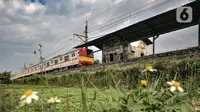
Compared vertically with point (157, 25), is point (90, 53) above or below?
below

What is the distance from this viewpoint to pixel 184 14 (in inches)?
440

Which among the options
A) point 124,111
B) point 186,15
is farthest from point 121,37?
point 124,111

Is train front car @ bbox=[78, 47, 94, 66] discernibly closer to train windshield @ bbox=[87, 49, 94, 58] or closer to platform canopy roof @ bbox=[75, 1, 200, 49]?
train windshield @ bbox=[87, 49, 94, 58]

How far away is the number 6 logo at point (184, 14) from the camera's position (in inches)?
412

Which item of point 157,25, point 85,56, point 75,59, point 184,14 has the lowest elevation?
point 75,59

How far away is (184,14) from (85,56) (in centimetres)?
1107

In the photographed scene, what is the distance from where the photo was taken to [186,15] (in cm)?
1110

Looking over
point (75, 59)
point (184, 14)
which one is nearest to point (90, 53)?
point (75, 59)

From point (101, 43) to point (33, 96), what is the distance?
19.1 meters

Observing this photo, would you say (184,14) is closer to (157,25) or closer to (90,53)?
(157,25)

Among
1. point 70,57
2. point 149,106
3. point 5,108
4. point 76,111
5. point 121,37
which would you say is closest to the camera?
point 149,106

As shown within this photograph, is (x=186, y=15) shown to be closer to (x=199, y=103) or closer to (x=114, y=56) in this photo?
(x=114, y=56)

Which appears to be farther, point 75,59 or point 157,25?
point 75,59

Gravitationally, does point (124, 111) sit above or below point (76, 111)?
above
